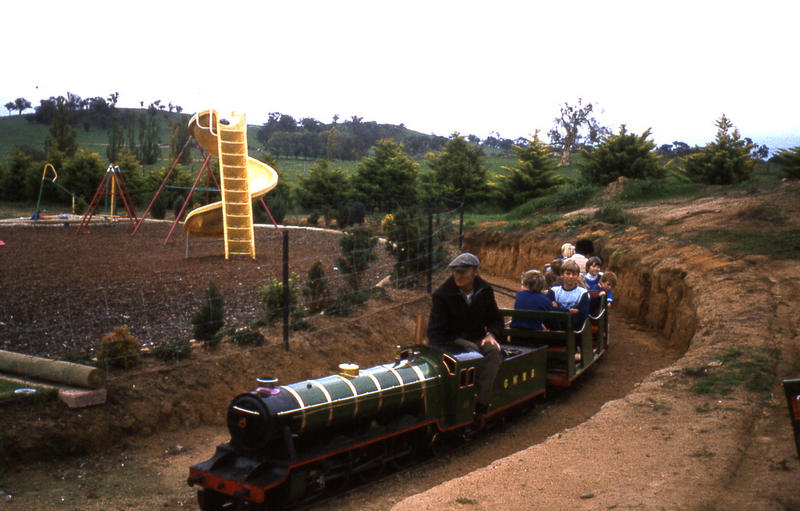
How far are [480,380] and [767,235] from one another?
11407mm

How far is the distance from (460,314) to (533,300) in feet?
7.88

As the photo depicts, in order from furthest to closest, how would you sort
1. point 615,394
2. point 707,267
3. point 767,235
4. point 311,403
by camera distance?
point 767,235
point 707,267
point 615,394
point 311,403

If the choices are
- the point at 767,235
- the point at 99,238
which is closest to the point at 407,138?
the point at 99,238

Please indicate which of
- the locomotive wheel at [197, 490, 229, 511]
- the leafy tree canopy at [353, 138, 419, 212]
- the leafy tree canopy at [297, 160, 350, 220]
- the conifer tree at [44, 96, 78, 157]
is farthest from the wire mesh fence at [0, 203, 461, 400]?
the conifer tree at [44, 96, 78, 157]

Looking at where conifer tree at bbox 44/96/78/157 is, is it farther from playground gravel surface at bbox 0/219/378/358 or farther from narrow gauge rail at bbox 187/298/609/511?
narrow gauge rail at bbox 187/298/609/511

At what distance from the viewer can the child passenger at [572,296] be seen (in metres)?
10.1

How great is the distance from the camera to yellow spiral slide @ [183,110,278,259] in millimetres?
19453

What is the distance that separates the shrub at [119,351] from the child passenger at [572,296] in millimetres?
5818

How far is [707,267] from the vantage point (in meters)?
→ 14.4

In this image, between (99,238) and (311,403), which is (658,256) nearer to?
(311,403)

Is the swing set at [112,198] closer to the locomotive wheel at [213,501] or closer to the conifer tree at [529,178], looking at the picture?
the conifer tree at [529,178]

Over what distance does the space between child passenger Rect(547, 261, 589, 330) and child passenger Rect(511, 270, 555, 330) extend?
1.20 feet

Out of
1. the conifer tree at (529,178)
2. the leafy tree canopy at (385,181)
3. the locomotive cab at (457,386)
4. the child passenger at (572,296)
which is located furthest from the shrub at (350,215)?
the locomotive cab at (457,386)

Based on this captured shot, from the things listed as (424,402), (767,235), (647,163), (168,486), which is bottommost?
(168,486)
